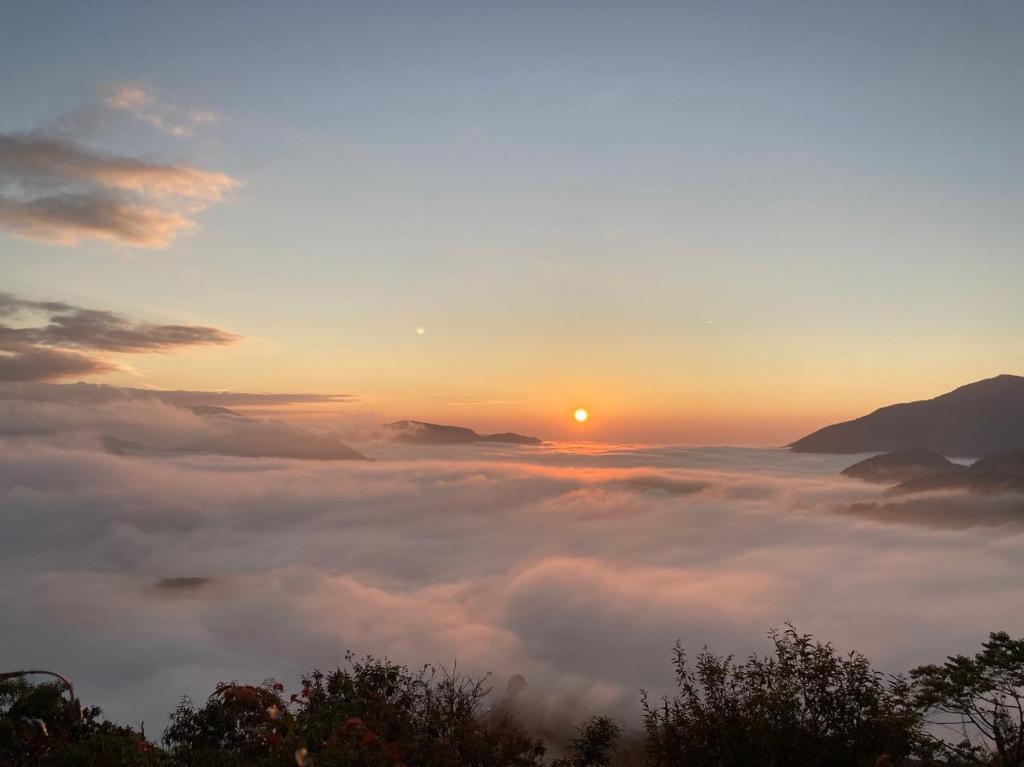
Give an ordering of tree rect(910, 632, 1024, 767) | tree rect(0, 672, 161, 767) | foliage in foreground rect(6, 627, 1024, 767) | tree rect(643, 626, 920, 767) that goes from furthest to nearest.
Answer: tree rect(910, 632, 1024, 767)
tree rect(643, 626, 920, 767)
foliage in foreground rect(6, 627, 1024, 767)
tree rect(0, 672, 161, 767)

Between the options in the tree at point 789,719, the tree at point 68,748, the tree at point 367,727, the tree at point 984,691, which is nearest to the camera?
the tree at point 367,727

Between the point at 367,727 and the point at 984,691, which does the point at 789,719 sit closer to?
the point at 984,691

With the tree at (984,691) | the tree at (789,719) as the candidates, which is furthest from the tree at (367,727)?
the tree at (984,691)

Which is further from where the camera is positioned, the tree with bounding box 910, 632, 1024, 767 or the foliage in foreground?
the tree with bounding box 910, 632, 1024, 767

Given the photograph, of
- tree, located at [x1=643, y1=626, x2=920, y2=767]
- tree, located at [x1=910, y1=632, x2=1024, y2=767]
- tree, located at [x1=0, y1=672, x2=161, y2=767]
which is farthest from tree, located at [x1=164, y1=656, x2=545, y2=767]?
tree, located at [x1=910, y1=632, x2=1024, y2=767]

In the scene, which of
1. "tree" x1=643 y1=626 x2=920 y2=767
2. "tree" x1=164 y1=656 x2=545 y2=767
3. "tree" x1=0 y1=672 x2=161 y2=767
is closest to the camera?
"tree" x1=164 y1=656 x2=545 y2=767

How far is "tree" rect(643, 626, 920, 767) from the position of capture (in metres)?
24.6

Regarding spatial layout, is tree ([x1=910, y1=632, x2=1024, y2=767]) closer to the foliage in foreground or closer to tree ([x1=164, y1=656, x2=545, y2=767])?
the foliage in foreground

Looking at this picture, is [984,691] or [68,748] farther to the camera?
[984,691]

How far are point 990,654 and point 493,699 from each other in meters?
170

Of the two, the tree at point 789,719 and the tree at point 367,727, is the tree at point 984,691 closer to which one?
the tree at point 789,719

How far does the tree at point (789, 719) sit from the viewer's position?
80.7 ft

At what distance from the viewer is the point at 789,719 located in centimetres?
2547

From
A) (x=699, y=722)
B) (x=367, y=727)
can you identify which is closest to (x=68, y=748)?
(x=367, y=727)
